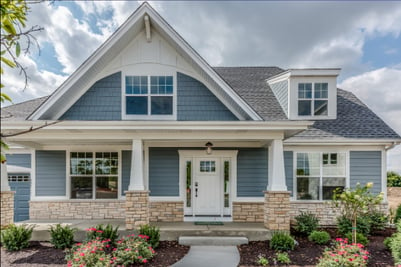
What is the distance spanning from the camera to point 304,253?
20.4 ft

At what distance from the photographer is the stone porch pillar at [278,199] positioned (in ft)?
23.1

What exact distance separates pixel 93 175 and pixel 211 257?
5.36m

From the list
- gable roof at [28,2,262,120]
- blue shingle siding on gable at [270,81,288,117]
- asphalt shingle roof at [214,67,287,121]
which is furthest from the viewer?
blue shingle siding on gable at [270,81,288,117]

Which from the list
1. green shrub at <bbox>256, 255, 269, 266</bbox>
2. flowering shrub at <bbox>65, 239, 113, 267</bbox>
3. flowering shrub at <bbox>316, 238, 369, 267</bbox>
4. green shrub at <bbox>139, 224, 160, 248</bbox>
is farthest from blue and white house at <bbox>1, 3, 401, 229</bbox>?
flowering shrub at <bbox>65, 239, 113, 267</bbox>

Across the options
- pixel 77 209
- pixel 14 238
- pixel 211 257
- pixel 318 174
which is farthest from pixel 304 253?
pixel 77 209

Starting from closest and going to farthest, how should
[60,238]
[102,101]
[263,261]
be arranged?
[263,261], [60,238], [102,101]

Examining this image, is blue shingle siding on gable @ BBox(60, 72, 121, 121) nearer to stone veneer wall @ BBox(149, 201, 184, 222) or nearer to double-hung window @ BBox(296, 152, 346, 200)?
stone veneer wall @ BBox(149, 201, 184, 222)

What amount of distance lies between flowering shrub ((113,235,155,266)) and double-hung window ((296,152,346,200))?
580cm

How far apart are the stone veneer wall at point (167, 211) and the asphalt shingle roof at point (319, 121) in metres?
4.53

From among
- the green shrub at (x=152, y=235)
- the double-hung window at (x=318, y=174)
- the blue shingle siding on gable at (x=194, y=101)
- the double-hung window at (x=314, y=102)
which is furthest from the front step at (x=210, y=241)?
the double-hung window at (x=314, y=102)

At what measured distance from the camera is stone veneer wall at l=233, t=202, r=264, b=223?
341 inches

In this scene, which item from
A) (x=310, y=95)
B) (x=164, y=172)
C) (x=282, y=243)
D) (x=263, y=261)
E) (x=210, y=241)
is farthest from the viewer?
(x=310, y=95)

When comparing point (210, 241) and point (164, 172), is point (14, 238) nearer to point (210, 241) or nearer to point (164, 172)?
point (164, 172)

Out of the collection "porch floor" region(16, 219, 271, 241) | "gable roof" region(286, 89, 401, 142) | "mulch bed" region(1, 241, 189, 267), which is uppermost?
"gable roof" region(286, 89, 401, 142)
